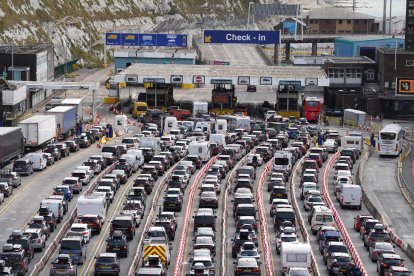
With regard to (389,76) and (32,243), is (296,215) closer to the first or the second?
(32,243)

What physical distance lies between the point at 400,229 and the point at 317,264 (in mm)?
11593

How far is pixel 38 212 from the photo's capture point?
64.4 metres

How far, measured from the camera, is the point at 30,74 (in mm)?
125938

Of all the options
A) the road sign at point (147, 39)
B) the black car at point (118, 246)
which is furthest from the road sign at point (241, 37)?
the black car at point (118, 246)

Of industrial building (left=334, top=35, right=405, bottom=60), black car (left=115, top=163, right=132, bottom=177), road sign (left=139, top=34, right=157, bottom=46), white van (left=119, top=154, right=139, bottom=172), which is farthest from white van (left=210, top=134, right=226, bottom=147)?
industrial building (left=334, top=35, right=405, bottom=60)

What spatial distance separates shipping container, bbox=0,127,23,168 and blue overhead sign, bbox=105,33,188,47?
2378 inches

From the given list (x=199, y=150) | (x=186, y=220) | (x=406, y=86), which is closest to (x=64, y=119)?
(x=199, y=150)

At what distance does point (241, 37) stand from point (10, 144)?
6214cm

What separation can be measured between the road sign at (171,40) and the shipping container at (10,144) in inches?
2461

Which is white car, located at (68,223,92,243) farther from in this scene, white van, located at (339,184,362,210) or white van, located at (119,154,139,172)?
white van, located at (119,154,139,172)

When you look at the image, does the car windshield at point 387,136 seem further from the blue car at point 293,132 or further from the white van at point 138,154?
the white van at point 138,154

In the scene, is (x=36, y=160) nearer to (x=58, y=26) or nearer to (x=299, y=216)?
(x=299, y=216)

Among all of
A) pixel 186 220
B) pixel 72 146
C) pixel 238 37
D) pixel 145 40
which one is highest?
pixel 238 37

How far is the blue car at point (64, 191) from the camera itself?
69450 millimetres
